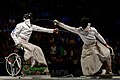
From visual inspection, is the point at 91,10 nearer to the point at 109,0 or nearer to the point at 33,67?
the point at 109,0

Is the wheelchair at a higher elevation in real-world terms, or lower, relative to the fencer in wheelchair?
lower

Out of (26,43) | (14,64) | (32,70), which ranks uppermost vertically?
(26,43)

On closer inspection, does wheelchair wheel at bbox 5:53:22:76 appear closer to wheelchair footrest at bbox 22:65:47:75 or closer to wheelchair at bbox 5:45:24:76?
wheelchair at bbox 5:45:24:76

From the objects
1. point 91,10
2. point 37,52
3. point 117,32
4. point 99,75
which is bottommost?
point 99,75

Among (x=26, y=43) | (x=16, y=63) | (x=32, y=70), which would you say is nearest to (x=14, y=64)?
(x=16, y=63)

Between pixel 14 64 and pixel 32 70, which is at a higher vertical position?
pixel 14 64

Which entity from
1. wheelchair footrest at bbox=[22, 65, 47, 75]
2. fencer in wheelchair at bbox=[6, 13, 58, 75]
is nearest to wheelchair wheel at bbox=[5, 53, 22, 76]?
fencer in wheelchair at bbox=[6, 13, 58, 75]

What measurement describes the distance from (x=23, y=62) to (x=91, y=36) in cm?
179

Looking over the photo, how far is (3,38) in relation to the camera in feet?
37.3

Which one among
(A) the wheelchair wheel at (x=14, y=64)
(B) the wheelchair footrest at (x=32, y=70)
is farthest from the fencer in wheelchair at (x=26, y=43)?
(B) the wheelchair footrest at (x=32, y=70)

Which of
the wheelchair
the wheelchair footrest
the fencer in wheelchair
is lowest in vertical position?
the wheelchair footrest

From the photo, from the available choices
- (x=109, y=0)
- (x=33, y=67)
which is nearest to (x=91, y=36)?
(x=33, y=67)

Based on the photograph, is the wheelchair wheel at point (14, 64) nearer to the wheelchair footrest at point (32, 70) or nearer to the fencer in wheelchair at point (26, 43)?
the fencer in wheelchair at point (26, 43)

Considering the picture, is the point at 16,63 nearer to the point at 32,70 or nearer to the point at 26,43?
the point at 32,70
